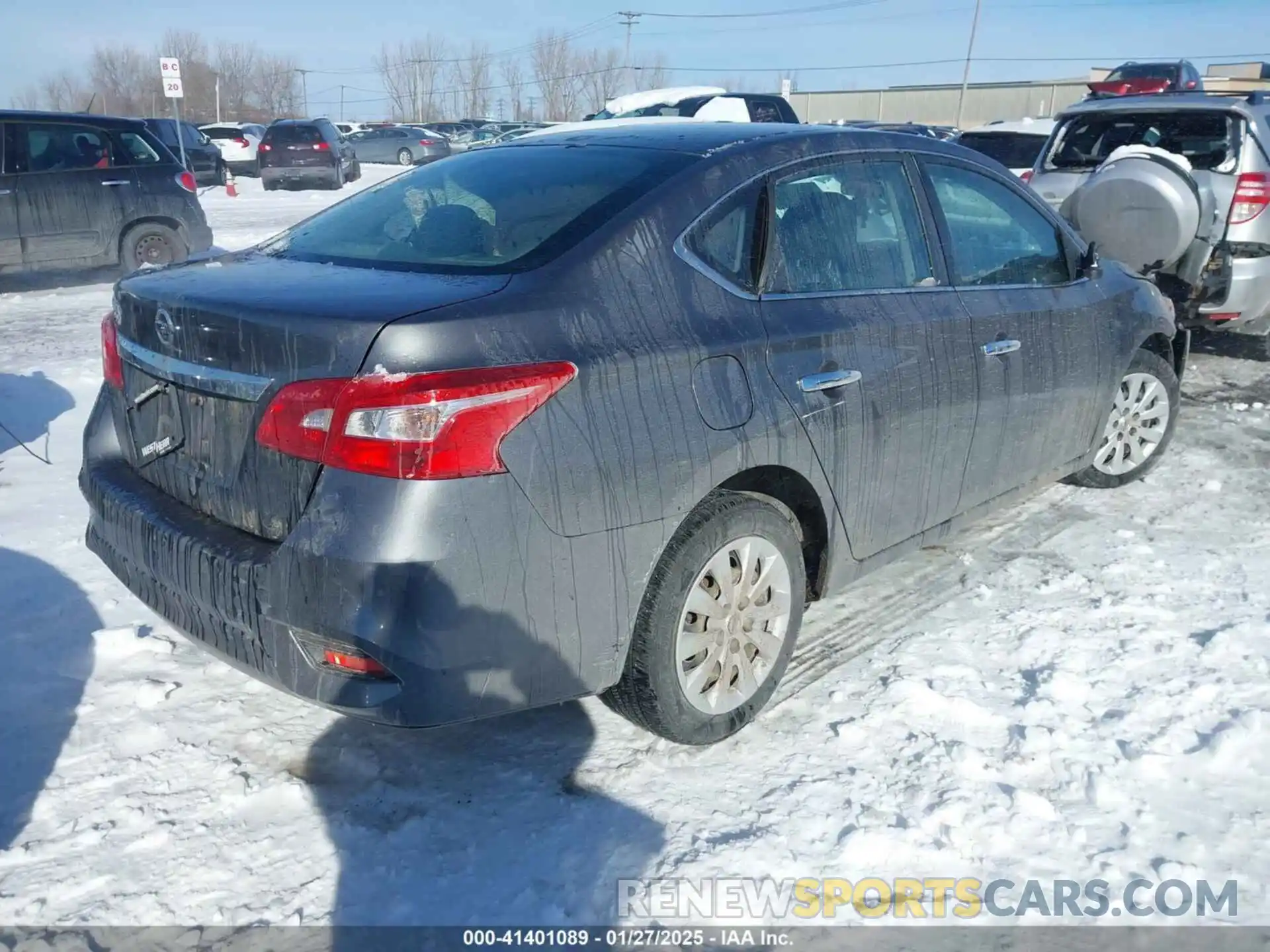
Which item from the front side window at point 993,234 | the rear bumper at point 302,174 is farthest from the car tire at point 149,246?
the rear bumper at point 302,174

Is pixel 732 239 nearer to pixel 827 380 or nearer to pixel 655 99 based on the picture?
pixel 827 380

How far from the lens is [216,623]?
2.71 meters

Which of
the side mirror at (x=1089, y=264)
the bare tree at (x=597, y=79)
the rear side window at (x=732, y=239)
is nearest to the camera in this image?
the rear side window at (x=732, y=239)

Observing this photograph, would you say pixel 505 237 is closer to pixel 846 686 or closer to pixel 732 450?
pixel 732 450

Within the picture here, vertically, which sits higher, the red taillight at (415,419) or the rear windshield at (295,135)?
the rear windshield at (295,135)

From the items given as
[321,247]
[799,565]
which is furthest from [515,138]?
[799,565]

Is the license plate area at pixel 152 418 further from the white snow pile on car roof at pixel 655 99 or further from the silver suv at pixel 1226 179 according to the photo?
the white snow pile on car roof at pixel 655 99

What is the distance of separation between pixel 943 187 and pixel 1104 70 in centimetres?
7340

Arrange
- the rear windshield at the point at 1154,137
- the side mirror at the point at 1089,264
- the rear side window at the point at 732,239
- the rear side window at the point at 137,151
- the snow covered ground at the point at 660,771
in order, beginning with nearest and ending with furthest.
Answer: the snow covered ground at the point at 660,771 < the rear side window at the point at 732,239 < the side mirror at the point at 1089,264 < the rear windshield at the point at 1154,137 < the rear side window at the point at 137,151

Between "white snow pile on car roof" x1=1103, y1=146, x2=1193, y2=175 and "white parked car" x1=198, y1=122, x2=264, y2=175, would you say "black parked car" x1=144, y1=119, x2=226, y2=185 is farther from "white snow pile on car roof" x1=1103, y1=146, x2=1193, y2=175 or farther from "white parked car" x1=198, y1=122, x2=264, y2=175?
"white snow pile on car roof" x1=1103, y1=146, x2=1193, y2=175

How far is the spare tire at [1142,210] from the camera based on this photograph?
6.40m

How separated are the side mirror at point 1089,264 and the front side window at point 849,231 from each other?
1188 mm

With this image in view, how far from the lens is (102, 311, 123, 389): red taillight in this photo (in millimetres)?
3133

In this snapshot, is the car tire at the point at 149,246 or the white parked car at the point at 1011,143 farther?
the white parked car at the point at 1011,143
